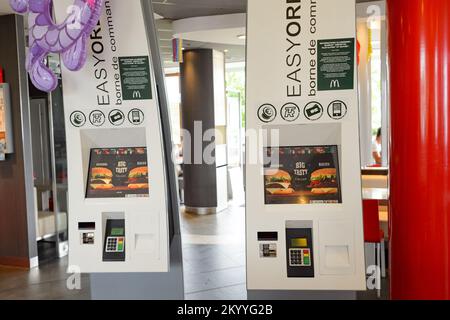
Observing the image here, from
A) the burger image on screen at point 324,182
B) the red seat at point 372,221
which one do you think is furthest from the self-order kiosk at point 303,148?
the red seat at point 372,221

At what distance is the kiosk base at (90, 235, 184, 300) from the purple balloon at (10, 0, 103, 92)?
4.69 ft

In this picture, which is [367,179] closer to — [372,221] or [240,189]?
[372,221]

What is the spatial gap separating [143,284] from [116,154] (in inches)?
39.0

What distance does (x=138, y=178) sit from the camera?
3.11 m

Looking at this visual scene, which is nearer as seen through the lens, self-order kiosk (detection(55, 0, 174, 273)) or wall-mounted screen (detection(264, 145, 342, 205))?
wall-mounted screen (detection(264, 145, 342, 205))

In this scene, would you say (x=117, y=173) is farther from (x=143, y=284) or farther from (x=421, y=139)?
(x=421, y=139)

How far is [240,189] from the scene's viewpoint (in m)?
10.7

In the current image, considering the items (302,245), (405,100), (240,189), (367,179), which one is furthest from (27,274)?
(240,189)

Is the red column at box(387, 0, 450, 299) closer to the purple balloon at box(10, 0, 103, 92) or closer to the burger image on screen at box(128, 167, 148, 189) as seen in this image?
the burger image on screen at box(128, 167, 148, 189)

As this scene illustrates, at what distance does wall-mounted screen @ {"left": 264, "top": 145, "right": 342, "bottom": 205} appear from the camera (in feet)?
9.27

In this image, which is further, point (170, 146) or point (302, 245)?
point (170, 146)

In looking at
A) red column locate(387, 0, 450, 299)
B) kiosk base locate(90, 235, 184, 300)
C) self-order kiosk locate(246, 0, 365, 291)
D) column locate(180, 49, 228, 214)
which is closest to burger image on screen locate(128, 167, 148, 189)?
kiosk base locate(90, 235, 184, 300)

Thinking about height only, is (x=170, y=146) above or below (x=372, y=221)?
above

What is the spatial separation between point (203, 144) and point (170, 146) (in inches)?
213
